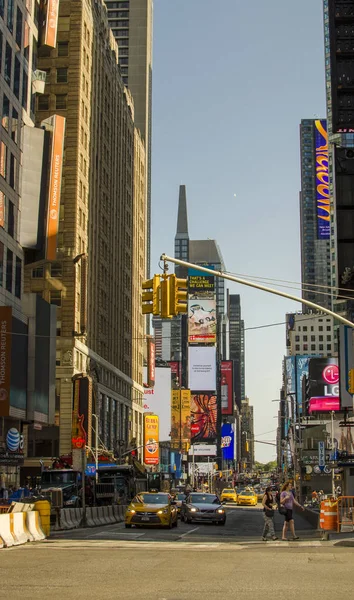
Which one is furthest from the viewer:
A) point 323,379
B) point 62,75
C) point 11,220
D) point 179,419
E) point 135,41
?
point 179,419

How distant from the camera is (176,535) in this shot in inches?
1254

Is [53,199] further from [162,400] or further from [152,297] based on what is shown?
[162,400]

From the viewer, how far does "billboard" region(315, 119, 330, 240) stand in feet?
528

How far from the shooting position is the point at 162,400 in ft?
598

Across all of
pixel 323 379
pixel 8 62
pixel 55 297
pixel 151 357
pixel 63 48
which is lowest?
pixel 323 379

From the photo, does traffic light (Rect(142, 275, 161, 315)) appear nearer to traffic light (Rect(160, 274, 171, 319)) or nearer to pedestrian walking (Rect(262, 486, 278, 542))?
traffic light (Rect(160, 274, 171, 319))

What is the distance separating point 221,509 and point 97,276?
206 feet

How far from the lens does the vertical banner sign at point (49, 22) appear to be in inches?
2955

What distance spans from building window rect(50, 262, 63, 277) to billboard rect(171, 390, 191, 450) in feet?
324

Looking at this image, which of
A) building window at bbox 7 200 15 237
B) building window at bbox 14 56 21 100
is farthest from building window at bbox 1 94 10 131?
building window at bbox 7 200 15 237

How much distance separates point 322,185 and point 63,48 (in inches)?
3054

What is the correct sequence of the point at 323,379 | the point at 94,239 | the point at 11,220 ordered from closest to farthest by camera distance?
1. the point at 11,220
2. the point at 94,239
3. the point at 323,379

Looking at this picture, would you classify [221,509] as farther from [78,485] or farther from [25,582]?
[25,582]

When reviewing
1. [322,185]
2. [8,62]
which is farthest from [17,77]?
[322,185]
